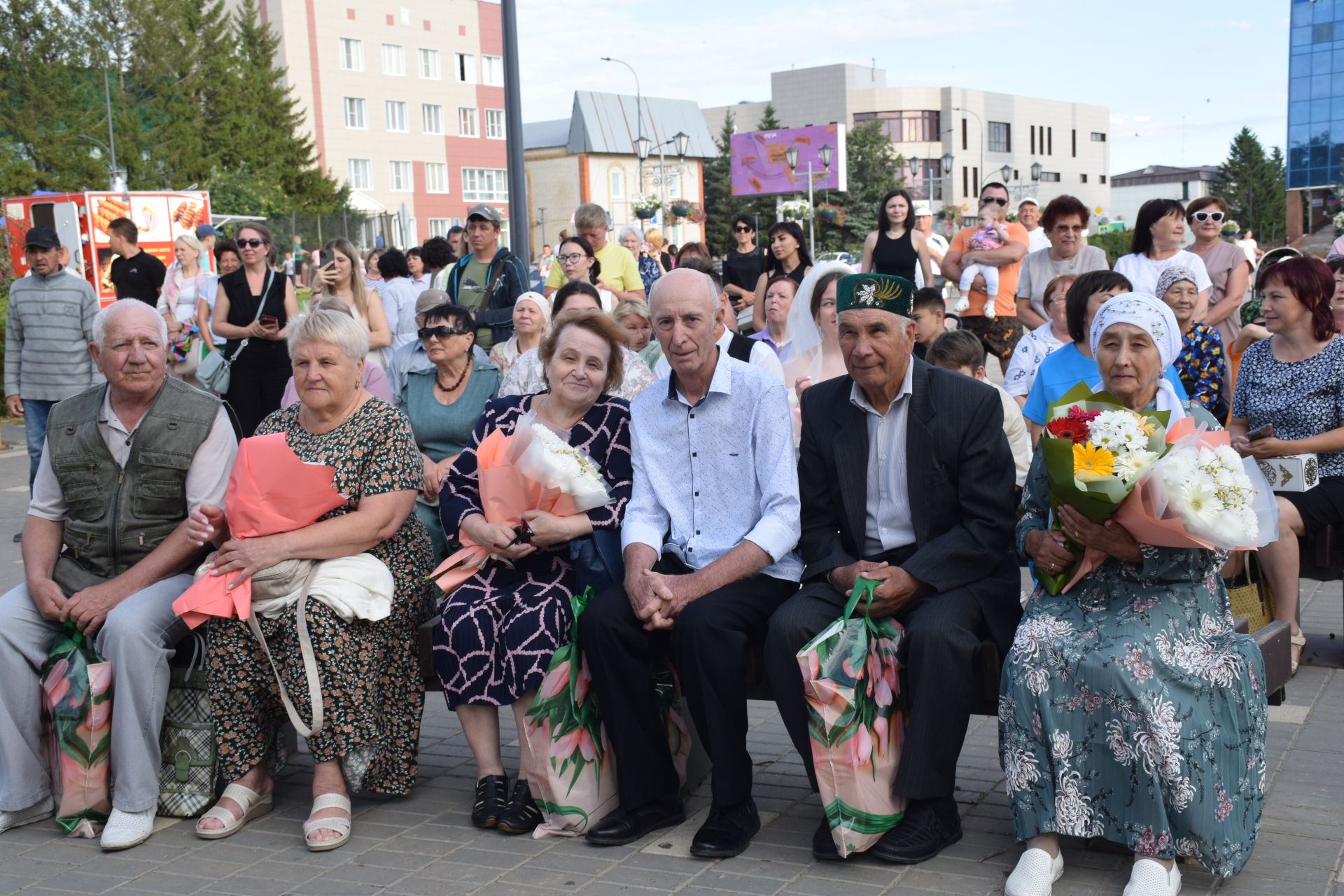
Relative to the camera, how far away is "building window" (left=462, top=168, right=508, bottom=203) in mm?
70188

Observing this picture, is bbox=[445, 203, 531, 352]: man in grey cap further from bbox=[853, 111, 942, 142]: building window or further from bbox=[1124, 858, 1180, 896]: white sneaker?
bbox=[853, 111, 942, 142]: building window

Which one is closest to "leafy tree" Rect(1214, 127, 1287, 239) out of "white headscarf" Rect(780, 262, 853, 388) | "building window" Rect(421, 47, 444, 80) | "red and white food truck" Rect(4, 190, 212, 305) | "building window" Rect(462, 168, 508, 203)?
"building window" Rect(462, 168, 508, 203)

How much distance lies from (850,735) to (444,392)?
3061 millimetres

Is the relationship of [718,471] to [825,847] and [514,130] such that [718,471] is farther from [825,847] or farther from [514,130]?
[514,130]

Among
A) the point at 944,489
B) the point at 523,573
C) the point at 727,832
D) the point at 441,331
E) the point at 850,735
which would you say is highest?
the point at 441,331

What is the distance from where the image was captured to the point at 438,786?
197 inches

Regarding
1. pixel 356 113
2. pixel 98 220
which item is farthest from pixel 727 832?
pixel 356 113

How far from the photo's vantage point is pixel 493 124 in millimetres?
71375

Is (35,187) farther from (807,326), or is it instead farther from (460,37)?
(807,326)

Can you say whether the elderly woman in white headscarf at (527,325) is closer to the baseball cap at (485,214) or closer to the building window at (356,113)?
the baseball cap at (485,214)

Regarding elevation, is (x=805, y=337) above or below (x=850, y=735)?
above

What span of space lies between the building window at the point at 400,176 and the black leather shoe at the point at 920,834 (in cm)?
6629

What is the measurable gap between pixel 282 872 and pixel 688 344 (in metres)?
2.22

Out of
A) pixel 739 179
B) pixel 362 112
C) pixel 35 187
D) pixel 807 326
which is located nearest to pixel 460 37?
pixel 362 112
